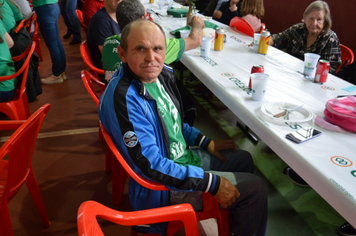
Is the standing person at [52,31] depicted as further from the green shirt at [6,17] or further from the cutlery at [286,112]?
the cutlery at [286,112]

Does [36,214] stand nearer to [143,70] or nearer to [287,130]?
[143,70]

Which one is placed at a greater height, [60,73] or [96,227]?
[96,227]

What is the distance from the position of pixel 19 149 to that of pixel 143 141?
53 cm

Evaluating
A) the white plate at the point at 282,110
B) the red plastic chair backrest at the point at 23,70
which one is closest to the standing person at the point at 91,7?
the red plastic chair backrest at the point at 23,70

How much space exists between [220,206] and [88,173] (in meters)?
1.24

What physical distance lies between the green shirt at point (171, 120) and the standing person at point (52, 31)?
262cm

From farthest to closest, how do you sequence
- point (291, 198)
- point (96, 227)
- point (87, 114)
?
1. point (87, 114)
2. point (291, 198)
3. point (96, 227)

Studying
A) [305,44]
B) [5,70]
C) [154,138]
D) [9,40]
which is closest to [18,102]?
[5,70]

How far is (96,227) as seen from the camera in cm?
77

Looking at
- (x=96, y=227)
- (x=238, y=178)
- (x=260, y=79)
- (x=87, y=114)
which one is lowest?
(x=87, y=114)

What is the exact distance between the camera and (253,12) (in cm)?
329

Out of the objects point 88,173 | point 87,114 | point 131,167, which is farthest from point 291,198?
point 87,114

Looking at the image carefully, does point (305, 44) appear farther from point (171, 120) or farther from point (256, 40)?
point (171, 120)

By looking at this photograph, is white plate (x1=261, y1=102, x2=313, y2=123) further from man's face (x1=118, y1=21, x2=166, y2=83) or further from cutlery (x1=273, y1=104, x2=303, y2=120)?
man's face (x1=118, y1=21, x2=166, y2=83)
